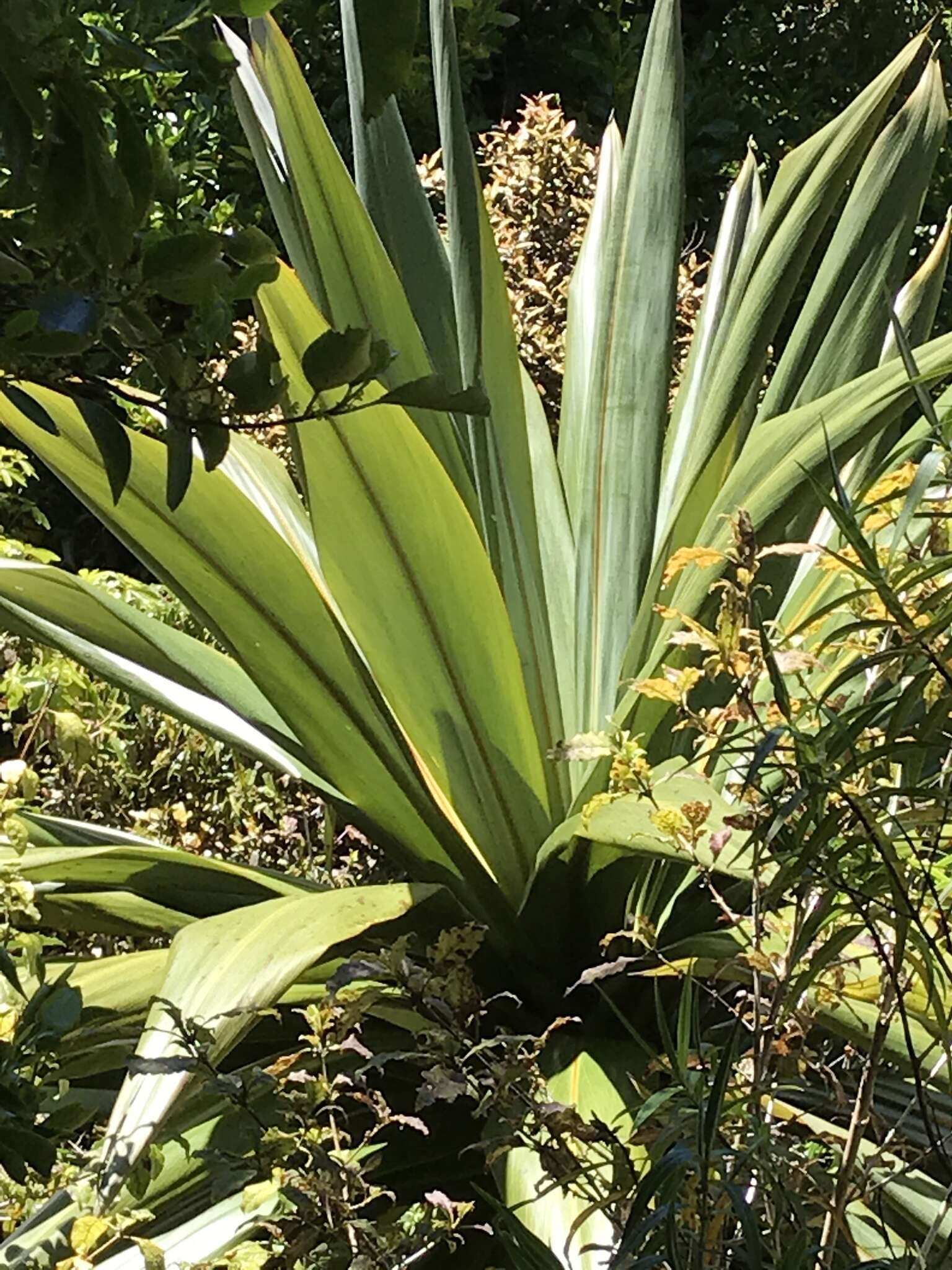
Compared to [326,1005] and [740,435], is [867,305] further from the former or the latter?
[326,1005]

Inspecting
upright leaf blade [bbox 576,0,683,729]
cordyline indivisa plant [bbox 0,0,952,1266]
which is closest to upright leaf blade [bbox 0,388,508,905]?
cordyline indivisa plant [bbox 0,0,952,1266]

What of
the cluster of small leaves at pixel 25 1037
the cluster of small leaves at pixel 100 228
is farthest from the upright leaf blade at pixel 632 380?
the cluster of small leaves at pixel 100 228

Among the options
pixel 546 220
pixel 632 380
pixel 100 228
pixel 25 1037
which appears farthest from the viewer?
pixel 546 220

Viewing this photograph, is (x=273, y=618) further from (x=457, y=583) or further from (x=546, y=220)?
(x=546, y=220)

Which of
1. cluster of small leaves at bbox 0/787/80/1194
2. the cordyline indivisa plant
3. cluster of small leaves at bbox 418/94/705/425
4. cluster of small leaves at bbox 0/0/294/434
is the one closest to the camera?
cluster of small leaves at bbox 0/0/294/434

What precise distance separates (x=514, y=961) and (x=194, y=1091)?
0.46 m

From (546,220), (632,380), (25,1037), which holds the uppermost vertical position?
(546,220)

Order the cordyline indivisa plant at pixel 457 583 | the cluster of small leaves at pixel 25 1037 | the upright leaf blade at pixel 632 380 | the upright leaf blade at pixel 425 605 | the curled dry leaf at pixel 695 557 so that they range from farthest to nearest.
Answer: the upright leaf blade at pixel 632 380
the upright leaf blade at pixel 425 605
the cordyline indivisa plant at pixel 457 583
the curled dry leaf at pixel 695 557
the cluster of small leaves at pixel 25 1037

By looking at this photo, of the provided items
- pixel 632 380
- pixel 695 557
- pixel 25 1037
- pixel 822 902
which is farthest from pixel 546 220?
pixel 25 1037

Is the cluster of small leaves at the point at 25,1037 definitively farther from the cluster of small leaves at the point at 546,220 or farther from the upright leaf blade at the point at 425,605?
the cluster of small leaves at the point at 546,220

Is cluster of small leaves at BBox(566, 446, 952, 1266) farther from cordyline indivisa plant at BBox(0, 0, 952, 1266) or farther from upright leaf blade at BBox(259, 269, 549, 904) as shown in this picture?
upright leaf blade at BBox(259, 269, 549, 904)

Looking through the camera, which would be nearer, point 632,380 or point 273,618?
point 273,618

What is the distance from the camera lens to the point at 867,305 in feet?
4.92

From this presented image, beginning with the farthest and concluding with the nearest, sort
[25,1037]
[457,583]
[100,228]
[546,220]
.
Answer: [546,220] → [457,583] → [25,1037] → [100,228]
